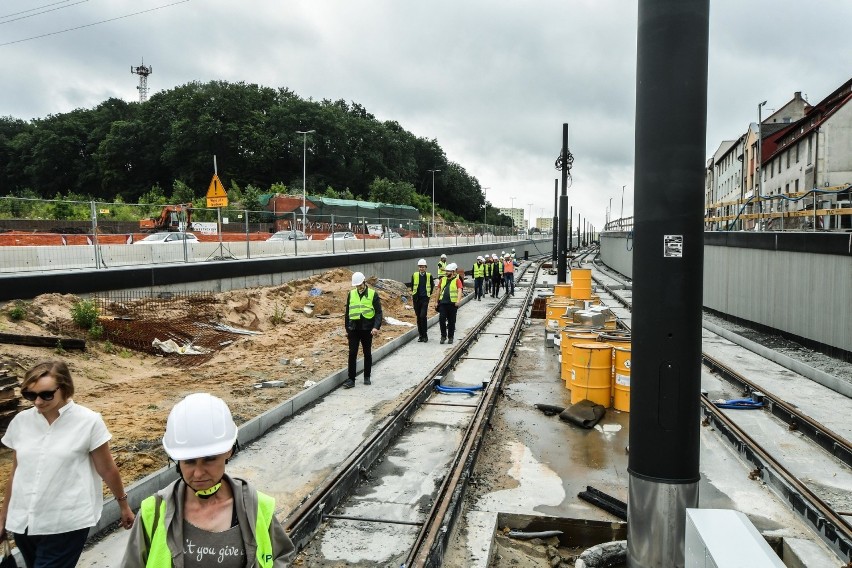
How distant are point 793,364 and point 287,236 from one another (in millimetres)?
16312

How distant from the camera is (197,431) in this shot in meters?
2.41

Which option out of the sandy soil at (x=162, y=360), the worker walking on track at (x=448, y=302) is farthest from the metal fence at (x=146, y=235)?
the worker walking on track at (x=448, y=302)

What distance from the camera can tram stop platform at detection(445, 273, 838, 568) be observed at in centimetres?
556

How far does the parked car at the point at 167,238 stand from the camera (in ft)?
52.0

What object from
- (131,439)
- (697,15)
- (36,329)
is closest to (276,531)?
(697,15)

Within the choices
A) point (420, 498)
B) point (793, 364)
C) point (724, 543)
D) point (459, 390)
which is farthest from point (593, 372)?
point (724, 543)

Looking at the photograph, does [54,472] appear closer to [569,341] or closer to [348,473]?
[348,473]

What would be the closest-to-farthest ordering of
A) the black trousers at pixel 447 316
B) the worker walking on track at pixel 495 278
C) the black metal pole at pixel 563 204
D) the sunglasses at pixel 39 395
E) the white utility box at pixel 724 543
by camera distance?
the white utility box at pixel 724 543 < the sunglasses at pixel 39 395 < the black trousers at pixel 447 316 < the black metal pole at pixel 563 204 < the worker walking on track at pixel 495 278

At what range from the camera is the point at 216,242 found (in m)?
19.2

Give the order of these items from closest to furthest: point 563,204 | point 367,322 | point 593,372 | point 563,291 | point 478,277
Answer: point 593,372 < point 367,322 < point 563,291 < point 478,277 < point 563,204

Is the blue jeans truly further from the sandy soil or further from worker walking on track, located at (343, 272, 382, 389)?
worker walking on track, located at (343, 272, 382, 389)

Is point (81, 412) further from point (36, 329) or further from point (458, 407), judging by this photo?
point (36, 329)

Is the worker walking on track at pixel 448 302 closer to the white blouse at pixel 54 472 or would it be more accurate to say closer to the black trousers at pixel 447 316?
the black trousers at pixel 447 316

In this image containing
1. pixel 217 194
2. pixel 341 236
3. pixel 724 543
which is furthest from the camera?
pixel 341 236
